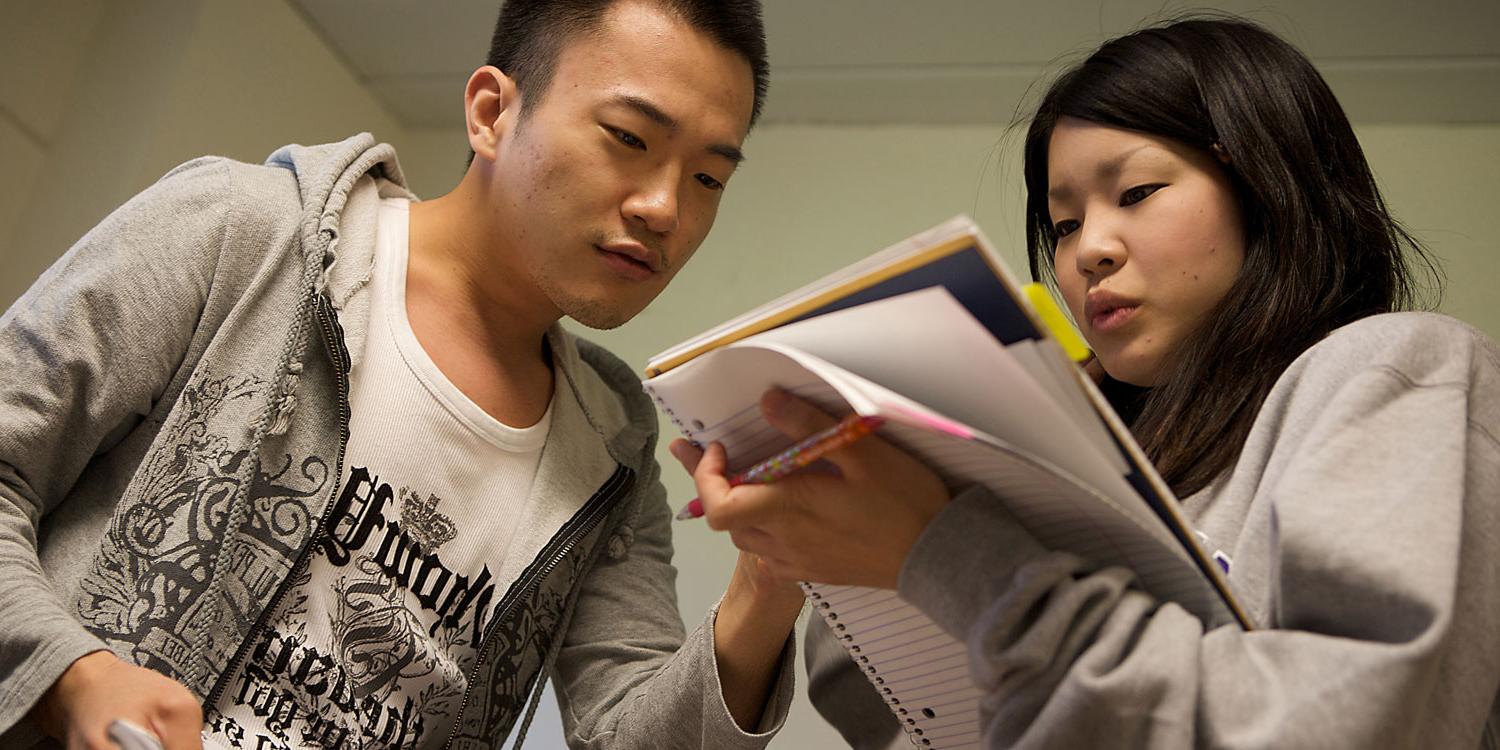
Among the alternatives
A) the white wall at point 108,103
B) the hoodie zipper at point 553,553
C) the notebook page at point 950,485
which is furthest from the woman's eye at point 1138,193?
the white wall at point 108,103

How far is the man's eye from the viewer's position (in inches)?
46.3

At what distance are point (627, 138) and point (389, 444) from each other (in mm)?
381

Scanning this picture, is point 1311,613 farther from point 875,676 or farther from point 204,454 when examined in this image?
point 204,454

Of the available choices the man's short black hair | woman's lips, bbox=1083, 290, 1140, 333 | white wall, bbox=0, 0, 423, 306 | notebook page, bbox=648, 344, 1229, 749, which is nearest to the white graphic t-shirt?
the man's short black hair

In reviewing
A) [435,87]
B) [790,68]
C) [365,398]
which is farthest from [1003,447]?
[435,87]

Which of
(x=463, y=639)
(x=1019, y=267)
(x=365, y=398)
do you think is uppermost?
(x=1019, y=267)

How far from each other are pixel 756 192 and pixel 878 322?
5.00 ft

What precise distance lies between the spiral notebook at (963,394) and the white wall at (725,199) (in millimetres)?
1130

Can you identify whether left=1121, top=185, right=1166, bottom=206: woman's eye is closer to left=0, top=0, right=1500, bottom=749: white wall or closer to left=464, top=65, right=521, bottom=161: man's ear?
left=464, top=65, right=521, bottom=161: man's ear

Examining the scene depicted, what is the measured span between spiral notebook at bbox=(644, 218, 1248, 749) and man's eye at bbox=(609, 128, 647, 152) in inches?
19.6

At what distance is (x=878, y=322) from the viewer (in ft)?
1.94

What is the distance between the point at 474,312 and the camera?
1.26 m

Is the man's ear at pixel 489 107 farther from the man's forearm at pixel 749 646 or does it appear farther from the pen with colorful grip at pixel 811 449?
the pen with colorful grip at pixel 811 449

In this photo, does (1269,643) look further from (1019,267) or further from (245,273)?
(1019,267)
